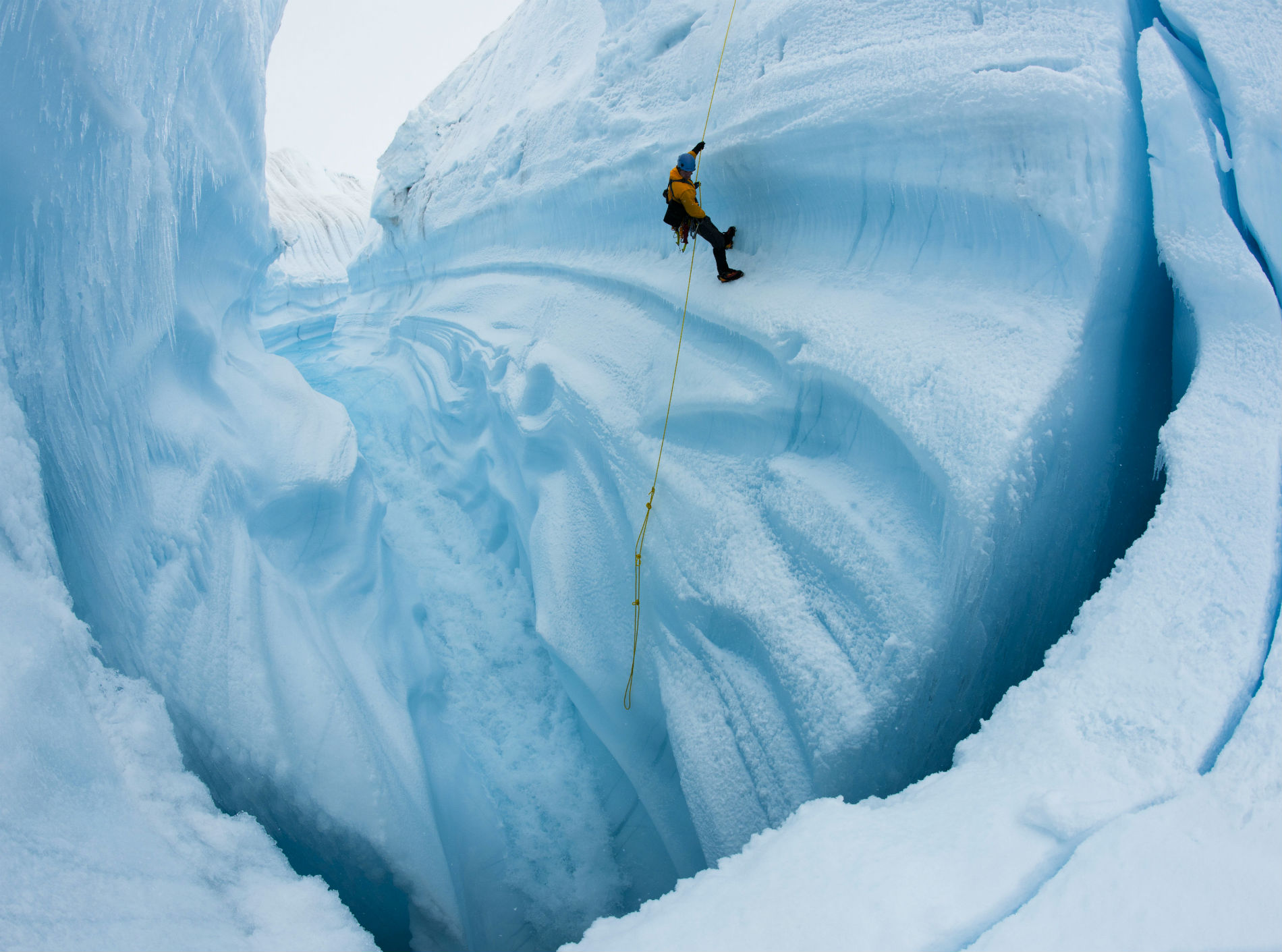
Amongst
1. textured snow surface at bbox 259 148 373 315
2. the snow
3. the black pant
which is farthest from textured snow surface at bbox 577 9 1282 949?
textured snow surface at bbox 259 148 373 315

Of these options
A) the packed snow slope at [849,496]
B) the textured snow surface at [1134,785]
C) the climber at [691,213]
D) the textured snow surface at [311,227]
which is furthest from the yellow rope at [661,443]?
the textured snow surface at [311,227]

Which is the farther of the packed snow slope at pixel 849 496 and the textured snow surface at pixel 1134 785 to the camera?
the packed snow slope at pixel 849 496

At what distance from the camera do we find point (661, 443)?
294 cm

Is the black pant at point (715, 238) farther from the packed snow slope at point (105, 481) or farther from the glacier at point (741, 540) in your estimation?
the packed snow slope at point (105, 481)

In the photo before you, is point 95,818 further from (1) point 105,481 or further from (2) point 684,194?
(2) point 684,194

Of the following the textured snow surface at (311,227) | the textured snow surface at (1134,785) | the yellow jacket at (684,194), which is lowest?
the textured snow surface at (311,227)

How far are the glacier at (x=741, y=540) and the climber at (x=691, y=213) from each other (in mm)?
117

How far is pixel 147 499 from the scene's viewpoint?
7.72 feet


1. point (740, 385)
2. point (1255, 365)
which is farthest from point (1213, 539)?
point (740, 385)

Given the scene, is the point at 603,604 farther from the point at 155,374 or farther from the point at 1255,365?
the point at 1255,365

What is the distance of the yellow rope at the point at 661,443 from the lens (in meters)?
2.77

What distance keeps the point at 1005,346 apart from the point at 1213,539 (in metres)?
0.72

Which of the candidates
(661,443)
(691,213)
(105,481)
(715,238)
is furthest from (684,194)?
(105,481)

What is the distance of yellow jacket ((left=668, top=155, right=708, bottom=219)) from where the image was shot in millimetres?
2814
